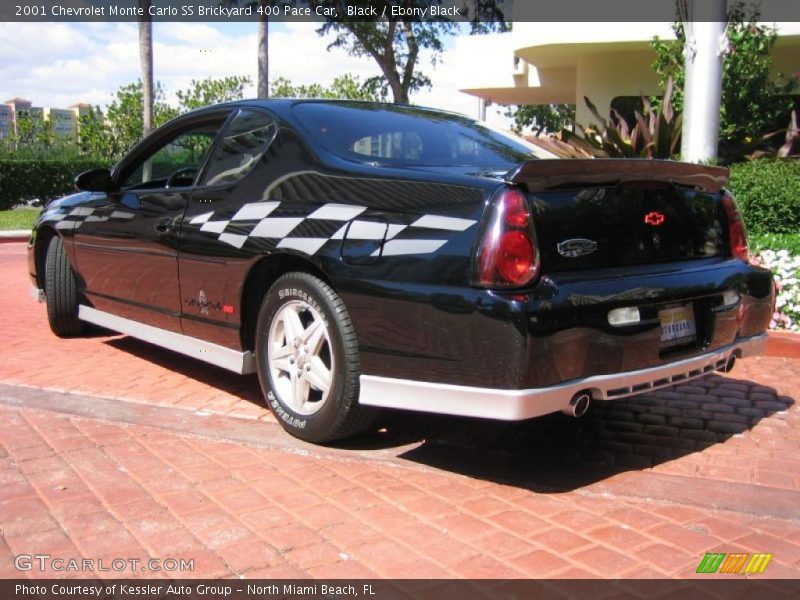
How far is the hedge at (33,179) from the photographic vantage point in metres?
22.4

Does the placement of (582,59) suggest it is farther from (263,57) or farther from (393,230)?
(393,230)

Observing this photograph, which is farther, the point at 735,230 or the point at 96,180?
the point at 96,180

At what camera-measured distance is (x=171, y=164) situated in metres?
5.23

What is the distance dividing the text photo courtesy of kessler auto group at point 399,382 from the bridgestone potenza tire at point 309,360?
15 millimetres

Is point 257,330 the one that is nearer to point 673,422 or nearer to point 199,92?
point 673,422

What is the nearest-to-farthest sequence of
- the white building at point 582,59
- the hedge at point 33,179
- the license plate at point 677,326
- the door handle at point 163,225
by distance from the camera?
the license plate at point 677,326 → the door handle at point 163,225 → the white building at point 582,59 → the hedge at point 33,179

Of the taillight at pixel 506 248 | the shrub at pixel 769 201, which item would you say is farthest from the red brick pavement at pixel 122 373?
the shrub at pixel 769 201

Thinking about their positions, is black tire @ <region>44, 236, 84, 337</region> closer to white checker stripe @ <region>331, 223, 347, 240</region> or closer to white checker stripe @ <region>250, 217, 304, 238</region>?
white checker stripe @ <region>250, 217, 304, 238</region>

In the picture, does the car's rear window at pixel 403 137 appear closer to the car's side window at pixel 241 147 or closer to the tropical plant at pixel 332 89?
the car's side window at pixel 241 147

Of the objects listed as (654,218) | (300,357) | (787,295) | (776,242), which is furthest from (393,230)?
(776,242)

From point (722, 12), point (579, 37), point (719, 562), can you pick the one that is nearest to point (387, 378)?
point (719, 562)

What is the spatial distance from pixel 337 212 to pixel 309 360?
69cm

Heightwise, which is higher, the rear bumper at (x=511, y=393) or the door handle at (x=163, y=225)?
the door handle at (x=163, y=225)

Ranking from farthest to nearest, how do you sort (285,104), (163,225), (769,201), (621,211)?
(769,201)
(163,225)
(285,104)
(621,211)
